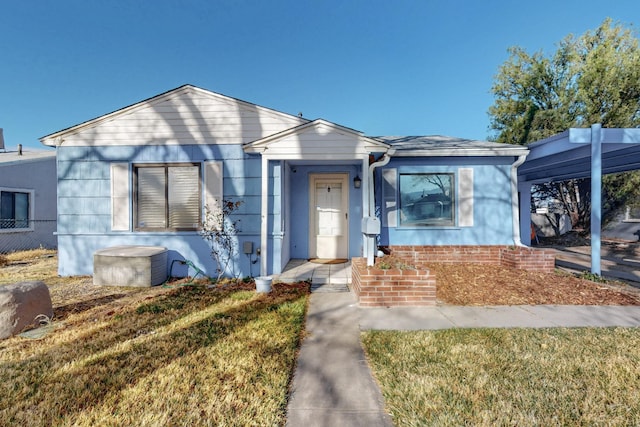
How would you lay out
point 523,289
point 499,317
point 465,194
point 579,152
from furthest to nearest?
point 465,194
point 579,152
point 523,289
point 499,317

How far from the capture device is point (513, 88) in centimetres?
1334

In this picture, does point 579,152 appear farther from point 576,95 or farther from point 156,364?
point 156,364

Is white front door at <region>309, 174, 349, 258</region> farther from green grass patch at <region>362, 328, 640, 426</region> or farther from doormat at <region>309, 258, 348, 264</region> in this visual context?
green grass patch at <region>362, 328, 640, 426</region>

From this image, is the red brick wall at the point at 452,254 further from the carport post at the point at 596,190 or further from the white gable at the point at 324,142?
the white gable at the point at 324,142

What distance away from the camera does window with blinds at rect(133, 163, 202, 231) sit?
593cm

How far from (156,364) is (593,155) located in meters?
8.13

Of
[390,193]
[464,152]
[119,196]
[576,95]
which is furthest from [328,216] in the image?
[576,95]

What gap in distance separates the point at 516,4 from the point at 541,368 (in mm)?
12787

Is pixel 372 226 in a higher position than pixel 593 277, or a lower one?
higher

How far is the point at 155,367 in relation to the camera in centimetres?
247

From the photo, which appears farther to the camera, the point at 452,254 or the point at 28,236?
the point at 28,236

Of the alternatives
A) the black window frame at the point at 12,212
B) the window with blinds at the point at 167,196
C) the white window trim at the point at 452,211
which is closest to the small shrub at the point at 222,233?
the window with blinds at the point at 167,196

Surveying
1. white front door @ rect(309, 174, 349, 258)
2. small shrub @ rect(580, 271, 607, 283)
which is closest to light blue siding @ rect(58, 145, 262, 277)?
white front door @ rect(309, 174, 349, 258)

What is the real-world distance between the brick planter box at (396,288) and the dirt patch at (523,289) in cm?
39
